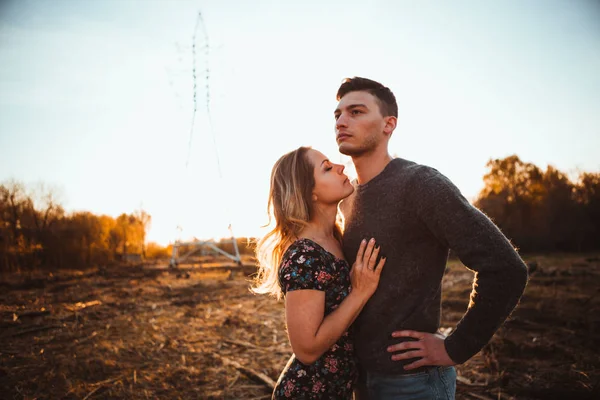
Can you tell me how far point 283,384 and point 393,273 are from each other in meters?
1.03

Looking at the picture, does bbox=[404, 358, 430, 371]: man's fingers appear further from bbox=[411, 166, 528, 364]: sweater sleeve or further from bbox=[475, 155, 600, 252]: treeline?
bbox=[475, 155, 600, 252]: treeline

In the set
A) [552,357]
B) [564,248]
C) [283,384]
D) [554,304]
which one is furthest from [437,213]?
[564,248]

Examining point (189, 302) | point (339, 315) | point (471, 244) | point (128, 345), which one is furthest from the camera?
point (189, 302)

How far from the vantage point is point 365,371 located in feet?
7.64

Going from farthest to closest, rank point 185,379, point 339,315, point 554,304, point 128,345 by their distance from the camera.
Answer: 1. point 554,304
2. point 128,345
3. point 185,379
4. point 339,315

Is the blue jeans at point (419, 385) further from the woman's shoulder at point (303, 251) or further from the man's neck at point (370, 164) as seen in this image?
the man's neck at point (370, 164)

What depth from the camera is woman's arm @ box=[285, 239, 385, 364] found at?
6.60 feet

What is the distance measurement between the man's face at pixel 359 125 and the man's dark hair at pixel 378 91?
56 millimetres

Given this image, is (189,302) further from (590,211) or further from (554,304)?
(590,211)

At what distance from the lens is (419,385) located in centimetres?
205

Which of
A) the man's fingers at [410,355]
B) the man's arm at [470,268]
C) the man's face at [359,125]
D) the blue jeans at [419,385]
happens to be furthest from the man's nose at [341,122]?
the blue jeans at [419,385]

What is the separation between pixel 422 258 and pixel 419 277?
12cm

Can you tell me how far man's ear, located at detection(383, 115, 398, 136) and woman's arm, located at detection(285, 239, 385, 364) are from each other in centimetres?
115

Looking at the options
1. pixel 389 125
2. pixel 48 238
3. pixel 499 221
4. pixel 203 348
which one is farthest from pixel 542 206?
pixel 48 238
